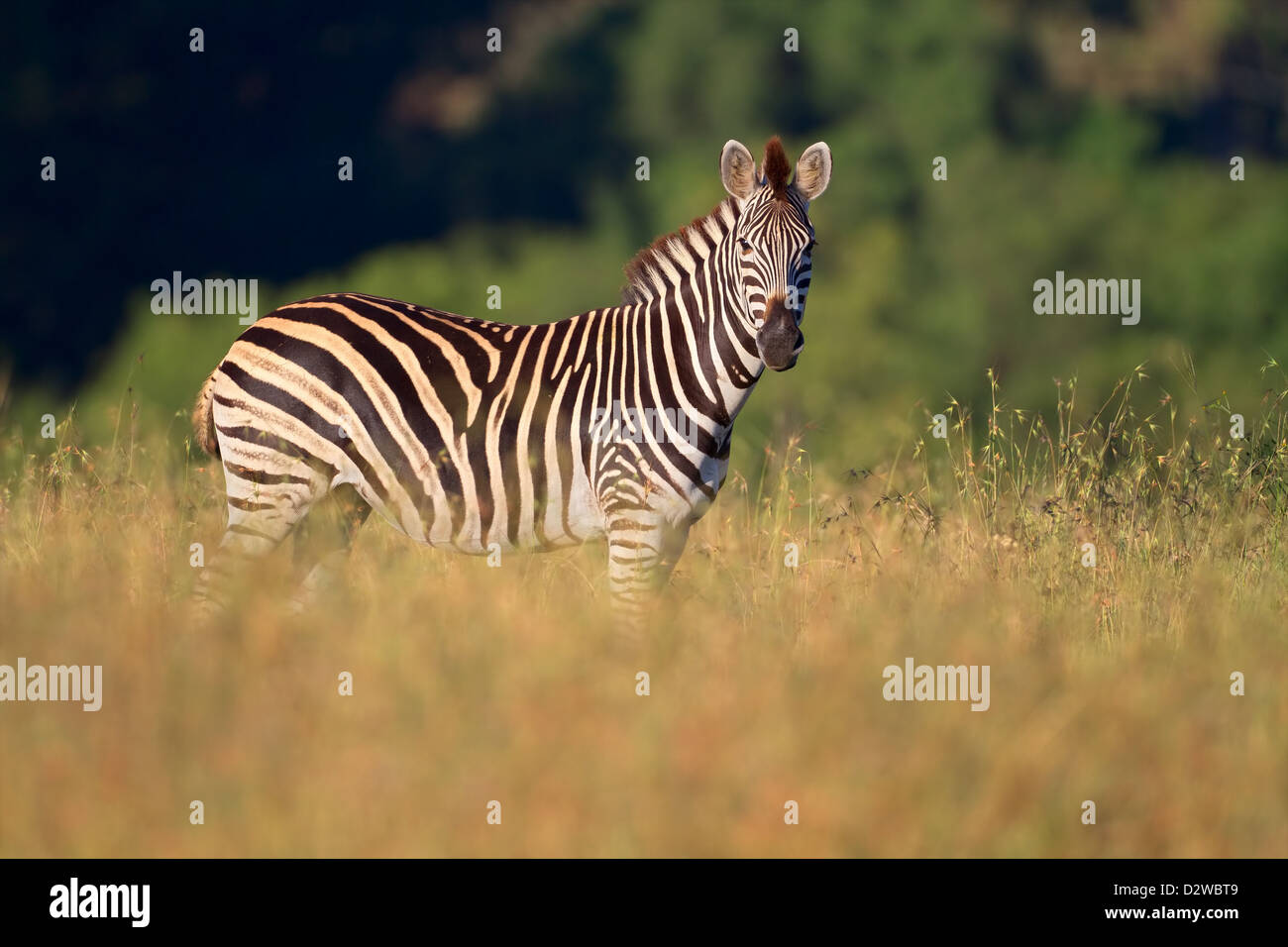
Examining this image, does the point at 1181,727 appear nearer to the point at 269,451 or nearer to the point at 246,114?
the point at 269,451

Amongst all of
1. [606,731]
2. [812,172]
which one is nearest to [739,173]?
[812,172]

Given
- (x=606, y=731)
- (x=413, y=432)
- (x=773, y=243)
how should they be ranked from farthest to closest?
(x=413, y=432), (x=773, y=243), (x=606, y=731)

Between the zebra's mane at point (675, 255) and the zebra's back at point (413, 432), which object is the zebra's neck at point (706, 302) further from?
the zebra's back at point (413, 432)

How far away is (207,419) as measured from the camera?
6.91 meters

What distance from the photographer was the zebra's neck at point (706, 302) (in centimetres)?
650

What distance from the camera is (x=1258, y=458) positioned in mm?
7355

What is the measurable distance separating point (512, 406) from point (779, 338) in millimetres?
1189

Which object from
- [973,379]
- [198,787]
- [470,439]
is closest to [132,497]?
[470,439]

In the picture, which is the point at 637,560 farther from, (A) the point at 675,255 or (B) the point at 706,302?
(A) the point at 675,255

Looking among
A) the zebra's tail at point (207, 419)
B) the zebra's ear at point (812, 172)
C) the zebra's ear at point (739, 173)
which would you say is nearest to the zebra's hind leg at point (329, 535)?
the zebra's tail at point (207, 419)

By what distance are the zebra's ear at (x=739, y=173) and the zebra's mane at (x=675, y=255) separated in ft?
0.16

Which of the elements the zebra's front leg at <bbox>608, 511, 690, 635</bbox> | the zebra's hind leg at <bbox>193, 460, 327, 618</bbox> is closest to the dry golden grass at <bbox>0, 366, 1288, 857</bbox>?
the zebra's front leg at <bbox>608, 511, 690, 635</bbox>

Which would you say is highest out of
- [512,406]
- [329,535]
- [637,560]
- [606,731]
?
[512,406]

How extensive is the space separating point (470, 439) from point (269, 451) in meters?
0.79
